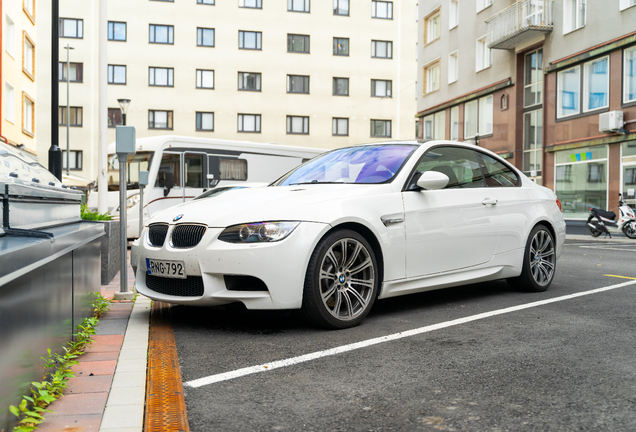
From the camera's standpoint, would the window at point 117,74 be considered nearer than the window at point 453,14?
No

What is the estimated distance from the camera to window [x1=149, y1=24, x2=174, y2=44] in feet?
134

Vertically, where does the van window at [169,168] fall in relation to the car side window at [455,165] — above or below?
above

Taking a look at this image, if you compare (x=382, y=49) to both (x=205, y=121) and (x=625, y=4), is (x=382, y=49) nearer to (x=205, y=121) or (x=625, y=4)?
(x=205, y=121)

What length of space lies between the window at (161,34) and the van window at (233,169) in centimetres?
2568

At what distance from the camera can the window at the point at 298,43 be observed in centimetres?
4297

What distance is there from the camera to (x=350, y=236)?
4.85 metres

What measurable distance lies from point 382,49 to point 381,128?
5.28 metres

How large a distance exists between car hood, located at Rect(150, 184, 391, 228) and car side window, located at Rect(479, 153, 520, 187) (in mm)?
1524

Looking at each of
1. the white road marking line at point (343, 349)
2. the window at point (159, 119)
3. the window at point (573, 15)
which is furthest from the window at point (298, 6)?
the white road marking line at point (343, 349)

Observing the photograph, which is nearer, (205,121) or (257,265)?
(257,265)

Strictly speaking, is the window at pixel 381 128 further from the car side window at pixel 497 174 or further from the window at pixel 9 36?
the car side window at pixel 497 174

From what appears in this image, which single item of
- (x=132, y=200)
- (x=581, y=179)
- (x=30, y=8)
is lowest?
(x=132, y=200)

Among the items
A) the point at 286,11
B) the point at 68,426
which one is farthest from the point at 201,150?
the point at 286,11

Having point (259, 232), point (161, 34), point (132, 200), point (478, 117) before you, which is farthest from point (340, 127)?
point (259, 232)
